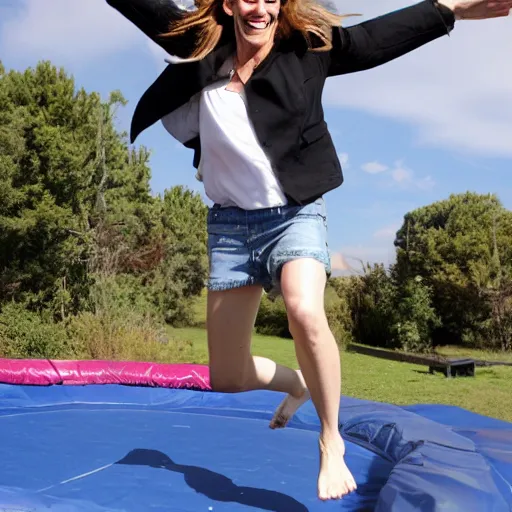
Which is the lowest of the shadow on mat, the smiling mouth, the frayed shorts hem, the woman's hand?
the shadow on mat

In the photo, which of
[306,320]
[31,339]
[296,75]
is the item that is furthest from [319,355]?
[31,339]

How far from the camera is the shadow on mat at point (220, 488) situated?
6.90 ft

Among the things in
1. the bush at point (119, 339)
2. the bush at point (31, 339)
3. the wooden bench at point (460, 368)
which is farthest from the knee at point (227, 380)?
the bush at point (31, 339)

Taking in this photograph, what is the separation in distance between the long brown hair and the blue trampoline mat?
3.97ft

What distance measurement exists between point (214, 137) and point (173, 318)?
9.76 meters

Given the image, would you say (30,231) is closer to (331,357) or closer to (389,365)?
(389,365)

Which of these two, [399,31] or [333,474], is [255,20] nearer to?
[399,31]

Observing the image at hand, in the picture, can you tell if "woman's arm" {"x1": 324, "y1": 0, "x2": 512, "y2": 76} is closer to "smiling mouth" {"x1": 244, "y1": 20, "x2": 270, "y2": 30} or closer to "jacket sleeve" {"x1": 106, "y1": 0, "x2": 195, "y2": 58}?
"smiling mouth" {"x1": 244, "y1": 20, "x2": 270, "y2": 30}

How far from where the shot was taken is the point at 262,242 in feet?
5.79

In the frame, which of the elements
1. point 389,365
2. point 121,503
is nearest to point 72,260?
point 389,365

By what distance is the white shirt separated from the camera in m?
1.71

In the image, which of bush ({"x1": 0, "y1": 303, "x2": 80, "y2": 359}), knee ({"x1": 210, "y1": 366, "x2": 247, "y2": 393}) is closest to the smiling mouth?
knee ({"x1": 210, "y1": 366, "x2": 247, "y2": 393})

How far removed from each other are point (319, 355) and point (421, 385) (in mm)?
3920

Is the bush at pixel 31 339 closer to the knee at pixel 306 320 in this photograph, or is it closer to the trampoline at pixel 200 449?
the trampoline at pixel 200 449
